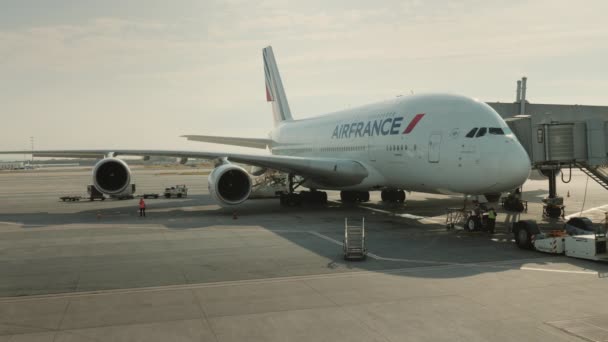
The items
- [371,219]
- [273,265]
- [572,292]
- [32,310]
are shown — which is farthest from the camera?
[371,219]

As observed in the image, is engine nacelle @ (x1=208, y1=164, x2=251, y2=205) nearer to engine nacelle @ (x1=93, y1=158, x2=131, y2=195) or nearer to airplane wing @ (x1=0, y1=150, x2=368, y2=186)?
airplane wing @ (x1=0, y1=150, x2=368, y2=186)

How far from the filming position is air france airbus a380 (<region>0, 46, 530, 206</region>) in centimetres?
1498

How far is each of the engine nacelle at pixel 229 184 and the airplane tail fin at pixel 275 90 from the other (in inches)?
604

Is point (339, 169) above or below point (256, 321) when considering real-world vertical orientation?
above

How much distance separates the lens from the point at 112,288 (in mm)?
9531

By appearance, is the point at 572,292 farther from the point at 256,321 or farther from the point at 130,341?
the point at 130,341

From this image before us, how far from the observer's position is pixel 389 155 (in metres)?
19.3

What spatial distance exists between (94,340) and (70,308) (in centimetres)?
175

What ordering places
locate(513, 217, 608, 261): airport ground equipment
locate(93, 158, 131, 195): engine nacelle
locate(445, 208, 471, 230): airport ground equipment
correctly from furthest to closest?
locate(93, 158, 131, 195): engine nacelle, locate(445, 208, 471, 230): airport ground equipment, locate(513, 217, 608, 261): airport ground equipment

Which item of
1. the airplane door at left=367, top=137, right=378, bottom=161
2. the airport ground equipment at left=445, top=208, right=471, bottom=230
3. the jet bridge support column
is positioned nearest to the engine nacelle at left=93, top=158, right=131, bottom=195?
the airplane door at left=367, top=137, right=378, bottom=161

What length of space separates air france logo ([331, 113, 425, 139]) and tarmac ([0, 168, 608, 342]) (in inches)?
150

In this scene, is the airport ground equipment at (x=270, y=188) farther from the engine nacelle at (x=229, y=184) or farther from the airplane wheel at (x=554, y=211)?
the airplane wheel at (x=554, y=211)

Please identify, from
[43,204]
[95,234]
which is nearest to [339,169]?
[95,234]

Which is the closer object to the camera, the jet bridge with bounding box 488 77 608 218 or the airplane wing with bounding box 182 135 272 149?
the jet bridge with bounding box 488 77 608 218
